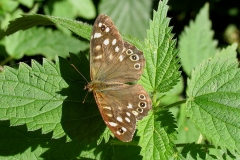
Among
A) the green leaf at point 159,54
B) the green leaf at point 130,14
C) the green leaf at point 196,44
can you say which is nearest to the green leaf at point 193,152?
the green leaf at point 159,54

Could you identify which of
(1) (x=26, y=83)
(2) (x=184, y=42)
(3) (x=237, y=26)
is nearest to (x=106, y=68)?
(1) (x=26, y=83)

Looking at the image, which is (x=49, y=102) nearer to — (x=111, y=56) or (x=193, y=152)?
(x=111, y=56)

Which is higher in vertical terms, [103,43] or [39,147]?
[103,43]

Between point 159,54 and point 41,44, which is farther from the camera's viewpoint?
point 41,44

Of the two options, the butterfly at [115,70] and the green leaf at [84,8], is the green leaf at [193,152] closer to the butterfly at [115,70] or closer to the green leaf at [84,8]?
the butterfly at [115,70]

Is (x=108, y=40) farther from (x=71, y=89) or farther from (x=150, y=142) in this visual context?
(x=150, y=142)

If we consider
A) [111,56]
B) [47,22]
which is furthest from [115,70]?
[47,22]

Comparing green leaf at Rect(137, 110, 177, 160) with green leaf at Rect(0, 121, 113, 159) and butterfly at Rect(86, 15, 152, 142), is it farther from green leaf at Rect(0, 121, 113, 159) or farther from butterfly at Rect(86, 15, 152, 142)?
green leaf at Rect(0, 121, 113, 159)

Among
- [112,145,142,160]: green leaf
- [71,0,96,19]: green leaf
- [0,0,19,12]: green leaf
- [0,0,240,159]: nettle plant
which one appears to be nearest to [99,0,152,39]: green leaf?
[71,0,96,19]: green leaf
